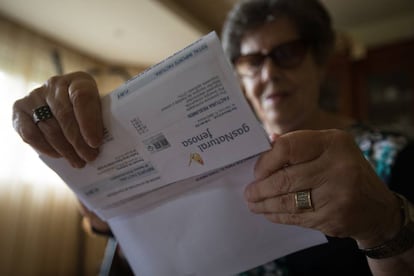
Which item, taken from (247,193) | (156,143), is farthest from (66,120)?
(247,193)

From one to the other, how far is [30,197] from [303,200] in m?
2.24

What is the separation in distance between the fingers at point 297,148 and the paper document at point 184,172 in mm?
18

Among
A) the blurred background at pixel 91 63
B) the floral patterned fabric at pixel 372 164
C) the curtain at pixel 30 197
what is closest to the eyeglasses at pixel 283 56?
the floral patterned fabric at pixel 372 164

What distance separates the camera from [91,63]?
2631 mm

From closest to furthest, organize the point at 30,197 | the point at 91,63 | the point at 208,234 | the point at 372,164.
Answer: the point at 208,234 < the point at 372,164 < the point at 30,197 < the point at 91,63

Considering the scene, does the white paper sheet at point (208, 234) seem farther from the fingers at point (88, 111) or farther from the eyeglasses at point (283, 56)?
the eyeglasses at point (283, 56)

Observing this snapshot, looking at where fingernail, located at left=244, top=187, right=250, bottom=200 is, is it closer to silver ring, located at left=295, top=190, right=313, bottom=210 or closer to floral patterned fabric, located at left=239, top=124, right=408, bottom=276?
silver ring, located at left=295, top=190, right=313, bottom=210

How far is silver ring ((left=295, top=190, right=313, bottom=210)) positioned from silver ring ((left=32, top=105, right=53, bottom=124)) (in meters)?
0.35

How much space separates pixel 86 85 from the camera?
37 cm

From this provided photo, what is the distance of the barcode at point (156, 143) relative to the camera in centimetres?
34

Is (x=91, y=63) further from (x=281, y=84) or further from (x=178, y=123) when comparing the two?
(x=178, y=123)

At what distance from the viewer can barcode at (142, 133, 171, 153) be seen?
0.34 m

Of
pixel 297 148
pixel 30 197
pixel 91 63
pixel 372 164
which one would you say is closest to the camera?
pixel 297 148

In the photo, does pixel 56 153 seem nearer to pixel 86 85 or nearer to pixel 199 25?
pixel 86 85
